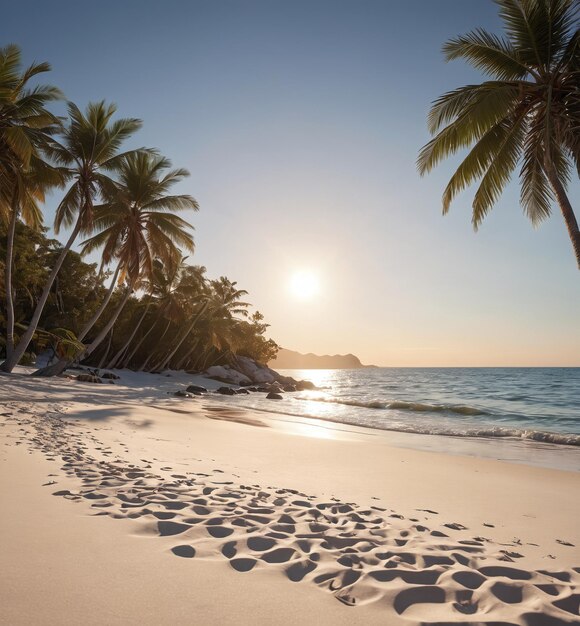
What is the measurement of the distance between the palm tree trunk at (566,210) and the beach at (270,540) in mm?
4935

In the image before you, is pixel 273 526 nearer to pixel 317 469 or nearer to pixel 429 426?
pixel 317 469

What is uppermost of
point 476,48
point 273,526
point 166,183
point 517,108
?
point 166,183

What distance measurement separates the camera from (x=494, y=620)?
6.42 feet

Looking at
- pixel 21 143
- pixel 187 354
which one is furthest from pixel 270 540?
pixel 187 354

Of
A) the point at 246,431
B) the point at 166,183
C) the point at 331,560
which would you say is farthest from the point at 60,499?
the point at 166,183

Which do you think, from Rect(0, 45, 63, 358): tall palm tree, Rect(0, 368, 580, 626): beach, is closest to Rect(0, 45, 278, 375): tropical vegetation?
Rect(0, 45, 63, 358): tall palm tree

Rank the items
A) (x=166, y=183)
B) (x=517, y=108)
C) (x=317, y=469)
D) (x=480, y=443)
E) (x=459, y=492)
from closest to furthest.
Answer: (x=459, y=492), (x=317, y=469), (x=517, y=108), (x=480, y=443), (x=166, y=183)

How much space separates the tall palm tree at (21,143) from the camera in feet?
44.9

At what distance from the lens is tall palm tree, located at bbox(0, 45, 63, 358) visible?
44.9 ft

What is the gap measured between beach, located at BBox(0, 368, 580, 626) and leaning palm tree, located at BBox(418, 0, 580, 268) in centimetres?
692

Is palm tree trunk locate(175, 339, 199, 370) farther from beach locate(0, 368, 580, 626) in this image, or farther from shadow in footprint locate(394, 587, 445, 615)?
shadow in footprint locate(394, 587, 445, 615)

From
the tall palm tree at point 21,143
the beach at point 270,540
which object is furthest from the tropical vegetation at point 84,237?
the beach at point 270,540

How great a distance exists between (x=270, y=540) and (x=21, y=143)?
15360 millimetres

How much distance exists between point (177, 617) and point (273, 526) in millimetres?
1345
